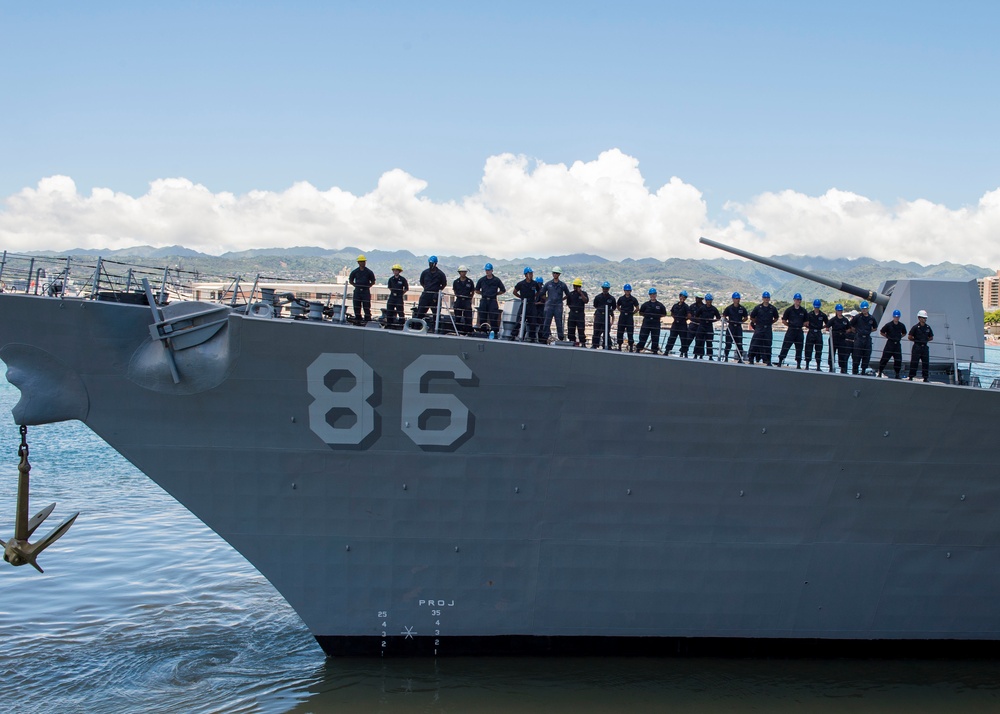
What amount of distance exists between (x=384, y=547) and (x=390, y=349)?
2.42 meters

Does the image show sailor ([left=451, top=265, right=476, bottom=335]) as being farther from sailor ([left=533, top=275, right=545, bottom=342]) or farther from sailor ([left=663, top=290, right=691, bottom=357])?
sailor ([left=663, top=290, right=691, bottom=357])

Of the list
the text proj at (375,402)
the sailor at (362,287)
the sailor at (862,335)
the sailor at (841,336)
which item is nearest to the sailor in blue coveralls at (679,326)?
the sailor at (841,336)

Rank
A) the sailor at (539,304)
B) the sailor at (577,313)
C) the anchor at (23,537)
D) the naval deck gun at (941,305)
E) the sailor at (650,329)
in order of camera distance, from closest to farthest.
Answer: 1. the anchor at (23,537)
2. the sailor at (650,329)
3. the sailor at (577,313)
4. the sailor at (539,304)
5. the naval deck gun at (941,305)

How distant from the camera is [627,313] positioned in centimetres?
1142

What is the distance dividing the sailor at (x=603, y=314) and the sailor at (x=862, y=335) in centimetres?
324

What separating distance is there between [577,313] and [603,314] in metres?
0.46

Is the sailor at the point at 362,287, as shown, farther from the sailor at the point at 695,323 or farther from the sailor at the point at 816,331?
the sailor at the point at 816,331

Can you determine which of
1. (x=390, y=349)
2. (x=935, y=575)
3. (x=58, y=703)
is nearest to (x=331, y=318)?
(x=390, y=349)

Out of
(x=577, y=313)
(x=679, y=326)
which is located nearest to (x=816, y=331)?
(x=679, y=326)

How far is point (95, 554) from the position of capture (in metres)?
16.8

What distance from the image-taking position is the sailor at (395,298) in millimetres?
10818

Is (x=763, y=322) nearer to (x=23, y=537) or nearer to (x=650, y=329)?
(x=650, y=329)

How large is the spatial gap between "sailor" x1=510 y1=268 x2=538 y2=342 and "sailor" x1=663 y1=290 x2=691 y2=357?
69.8 inches

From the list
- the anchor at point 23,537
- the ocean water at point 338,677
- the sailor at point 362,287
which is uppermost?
the sailor at point 362,287
